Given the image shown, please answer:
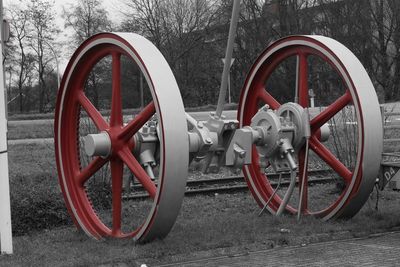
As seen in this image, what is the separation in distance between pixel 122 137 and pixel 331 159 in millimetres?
2735

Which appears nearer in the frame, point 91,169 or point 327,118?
point 91,169

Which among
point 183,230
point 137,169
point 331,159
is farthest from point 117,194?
point 331,159

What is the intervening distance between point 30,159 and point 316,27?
134ft

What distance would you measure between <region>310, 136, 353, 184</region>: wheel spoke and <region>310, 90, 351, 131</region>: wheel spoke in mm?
194

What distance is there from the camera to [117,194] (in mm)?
7578

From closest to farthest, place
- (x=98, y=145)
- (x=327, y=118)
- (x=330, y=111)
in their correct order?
1. (x=98, y=145)
2. (x=330, y=111)
3. (x=327, y=118)

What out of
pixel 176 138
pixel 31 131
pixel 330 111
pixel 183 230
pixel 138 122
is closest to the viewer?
pixel 176 138

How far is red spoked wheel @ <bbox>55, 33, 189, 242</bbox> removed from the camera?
260 inches

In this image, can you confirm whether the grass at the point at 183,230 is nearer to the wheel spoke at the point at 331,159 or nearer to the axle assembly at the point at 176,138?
the axle assembly at the point at 176,138

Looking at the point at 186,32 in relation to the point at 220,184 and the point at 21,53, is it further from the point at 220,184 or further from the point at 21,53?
the point at 220,184

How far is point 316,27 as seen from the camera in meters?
53.9

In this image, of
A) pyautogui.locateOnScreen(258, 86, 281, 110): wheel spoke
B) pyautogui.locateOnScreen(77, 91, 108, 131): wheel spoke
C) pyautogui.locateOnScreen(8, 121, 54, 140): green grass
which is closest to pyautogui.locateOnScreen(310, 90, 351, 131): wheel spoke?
pyautogui.locateOnScreen(258, 86, 281, 110): wheel spoke

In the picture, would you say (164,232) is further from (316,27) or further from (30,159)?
(316,27)

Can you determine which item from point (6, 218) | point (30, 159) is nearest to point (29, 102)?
point (30, 159)
